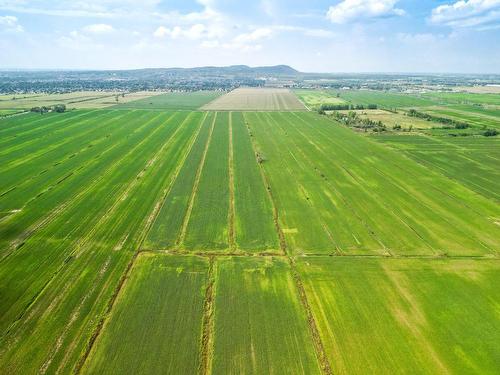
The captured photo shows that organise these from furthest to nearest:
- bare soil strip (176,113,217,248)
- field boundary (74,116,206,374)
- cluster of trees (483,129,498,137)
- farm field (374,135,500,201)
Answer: cluster of trees (483,129,498,137)
farm field (374,135,500,201)
bare soil strip (176,113,217,248)
field boundary (74,116,206,374)

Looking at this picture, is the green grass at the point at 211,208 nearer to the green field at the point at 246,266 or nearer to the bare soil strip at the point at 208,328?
the green field at the point at 246,266

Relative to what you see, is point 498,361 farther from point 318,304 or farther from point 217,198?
point 217,198

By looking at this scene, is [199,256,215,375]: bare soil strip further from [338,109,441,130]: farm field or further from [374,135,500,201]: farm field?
[338,109,441,130]: farm field

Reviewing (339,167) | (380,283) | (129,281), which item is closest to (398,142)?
(339,167)

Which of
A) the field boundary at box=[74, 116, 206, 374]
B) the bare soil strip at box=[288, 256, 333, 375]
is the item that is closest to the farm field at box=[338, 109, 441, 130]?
the field boundary at box=[74, 116, 206, 374]

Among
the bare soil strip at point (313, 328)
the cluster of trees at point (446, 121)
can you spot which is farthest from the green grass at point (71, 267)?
the cluster of trees at point (446, 121)

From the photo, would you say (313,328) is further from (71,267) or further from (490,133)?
(490,133)
